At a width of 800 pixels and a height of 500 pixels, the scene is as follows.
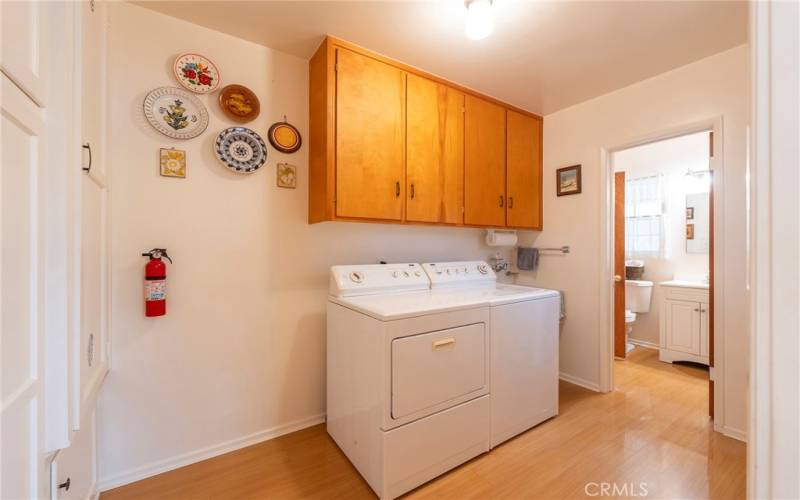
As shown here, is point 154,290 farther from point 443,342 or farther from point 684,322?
point 684,322

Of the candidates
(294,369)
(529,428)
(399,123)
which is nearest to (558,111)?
(399,123)

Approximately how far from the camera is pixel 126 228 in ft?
5.31

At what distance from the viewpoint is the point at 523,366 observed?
2020 millimetres

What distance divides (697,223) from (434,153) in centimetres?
325

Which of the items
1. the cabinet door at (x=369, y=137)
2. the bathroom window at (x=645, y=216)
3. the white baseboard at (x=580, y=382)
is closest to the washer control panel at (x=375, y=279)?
the cabinet door at (x=369, y=137)

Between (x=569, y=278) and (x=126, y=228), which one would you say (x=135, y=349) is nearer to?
(x=126, y=228)

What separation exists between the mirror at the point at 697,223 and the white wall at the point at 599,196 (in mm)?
1715

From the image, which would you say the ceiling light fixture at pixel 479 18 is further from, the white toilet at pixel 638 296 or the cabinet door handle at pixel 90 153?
the white toilet at pixel 638 296

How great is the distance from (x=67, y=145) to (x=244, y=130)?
1.13 metres

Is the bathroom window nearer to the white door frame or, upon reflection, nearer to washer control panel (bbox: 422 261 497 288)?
the white door frame

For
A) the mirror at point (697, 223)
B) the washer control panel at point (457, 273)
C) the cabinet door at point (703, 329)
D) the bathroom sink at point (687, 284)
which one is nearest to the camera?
the washer control panel at point (457, 273)
